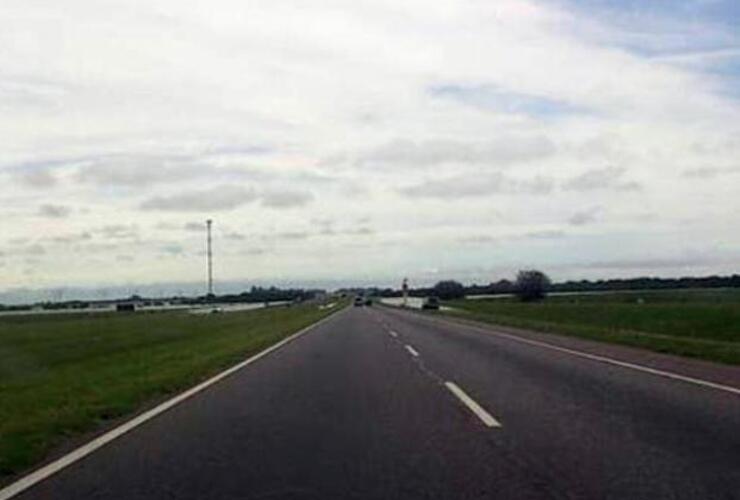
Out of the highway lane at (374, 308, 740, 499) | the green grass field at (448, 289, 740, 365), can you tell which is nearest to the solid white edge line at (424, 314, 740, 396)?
the highway lane at (374, 308, 740, 499)

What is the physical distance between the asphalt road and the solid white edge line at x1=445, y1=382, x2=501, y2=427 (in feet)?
0.09

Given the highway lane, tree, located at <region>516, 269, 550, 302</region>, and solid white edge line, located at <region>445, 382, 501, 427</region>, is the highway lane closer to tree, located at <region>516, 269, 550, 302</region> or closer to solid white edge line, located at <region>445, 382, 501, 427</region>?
solid white edge line, located at <region>445, 382, 501, 427</region>

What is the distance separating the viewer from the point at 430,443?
10820 mm

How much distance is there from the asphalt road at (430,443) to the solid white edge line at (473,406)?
3cm

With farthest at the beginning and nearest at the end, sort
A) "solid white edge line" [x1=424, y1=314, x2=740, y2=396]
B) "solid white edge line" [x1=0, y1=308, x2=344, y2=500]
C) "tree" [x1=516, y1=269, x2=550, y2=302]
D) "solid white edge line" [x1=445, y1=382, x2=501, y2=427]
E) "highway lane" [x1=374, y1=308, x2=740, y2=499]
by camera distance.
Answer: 1. "tree" [x1=516, y1=269, x2=550, y2=302]
2. "solid white edge line" [x1=424, y1=314, x2=740, y2=396]
3. "solid white edge line" [x1=445, y1=382, x2=501, y2=427]
4. "solid white edge line" [x1=0, y1=308, x2=344, y2=500]
5. "highway lane" [x1=374, y1=308, x2=740, y2=499]

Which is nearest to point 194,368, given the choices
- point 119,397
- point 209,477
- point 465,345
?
point 119,397

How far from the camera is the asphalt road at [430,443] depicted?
8.48 metres

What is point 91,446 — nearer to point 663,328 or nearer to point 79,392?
point 79,392

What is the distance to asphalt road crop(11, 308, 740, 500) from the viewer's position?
334 inches

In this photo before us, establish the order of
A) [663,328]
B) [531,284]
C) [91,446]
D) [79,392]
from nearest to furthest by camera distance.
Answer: [91,446]
[79,392]
[663,328]
[531,284]

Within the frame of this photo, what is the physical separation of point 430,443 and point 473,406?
3442 millimetres

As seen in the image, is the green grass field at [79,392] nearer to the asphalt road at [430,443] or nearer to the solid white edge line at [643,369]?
the asphalt road at [430,443]

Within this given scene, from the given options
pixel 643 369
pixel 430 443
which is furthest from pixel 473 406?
pixel 643 369

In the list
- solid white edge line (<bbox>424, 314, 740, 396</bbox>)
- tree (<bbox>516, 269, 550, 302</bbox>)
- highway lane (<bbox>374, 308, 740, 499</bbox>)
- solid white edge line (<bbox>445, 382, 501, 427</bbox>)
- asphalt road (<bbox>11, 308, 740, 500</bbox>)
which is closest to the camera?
asphalt road (<bbox>11, 308, 740, 500</bbox>)
